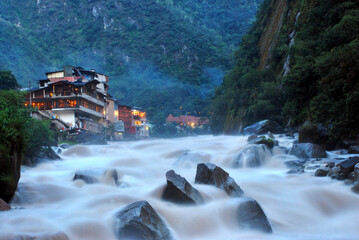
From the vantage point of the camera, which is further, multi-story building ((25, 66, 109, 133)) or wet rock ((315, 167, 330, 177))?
multi-story building ((25, 66, 109, 133))

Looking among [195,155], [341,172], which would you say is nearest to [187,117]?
[195,155]

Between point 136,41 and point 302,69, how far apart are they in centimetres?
13584

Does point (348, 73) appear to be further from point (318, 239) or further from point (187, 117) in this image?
point (187, 117)

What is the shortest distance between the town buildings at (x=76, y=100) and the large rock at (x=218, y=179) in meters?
36.0

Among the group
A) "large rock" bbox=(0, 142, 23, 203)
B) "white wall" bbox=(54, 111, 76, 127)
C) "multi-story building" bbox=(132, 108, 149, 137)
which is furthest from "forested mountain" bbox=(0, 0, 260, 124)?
"large rock" bbox=(0, 142, 23, 203)

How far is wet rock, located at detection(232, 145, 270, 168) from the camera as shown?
16.1m

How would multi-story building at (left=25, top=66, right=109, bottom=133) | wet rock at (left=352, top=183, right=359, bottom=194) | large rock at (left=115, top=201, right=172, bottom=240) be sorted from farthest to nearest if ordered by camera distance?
multi-story building at (left=25, top=66, right=109, bottom=133) → wet rock at (left=352, top=183, right=359, bottom=194) → large rock at (left=115, top=201, right=172, bottom=240)

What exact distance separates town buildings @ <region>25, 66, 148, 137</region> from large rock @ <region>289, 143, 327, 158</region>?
3592 cm

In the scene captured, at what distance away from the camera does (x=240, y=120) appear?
4197 centimetres

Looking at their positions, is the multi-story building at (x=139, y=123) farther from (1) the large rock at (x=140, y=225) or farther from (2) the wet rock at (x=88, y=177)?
(1) the large rock at (x=140, y=225)

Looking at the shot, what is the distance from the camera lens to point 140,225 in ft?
20.0

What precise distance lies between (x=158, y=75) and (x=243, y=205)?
414 feet

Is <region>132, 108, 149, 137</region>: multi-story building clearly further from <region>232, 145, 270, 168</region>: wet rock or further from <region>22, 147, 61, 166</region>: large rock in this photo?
<region>232, 145, 270, 168</region>: wet rock

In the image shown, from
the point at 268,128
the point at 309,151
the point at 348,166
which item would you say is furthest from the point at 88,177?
the point at 268,128
